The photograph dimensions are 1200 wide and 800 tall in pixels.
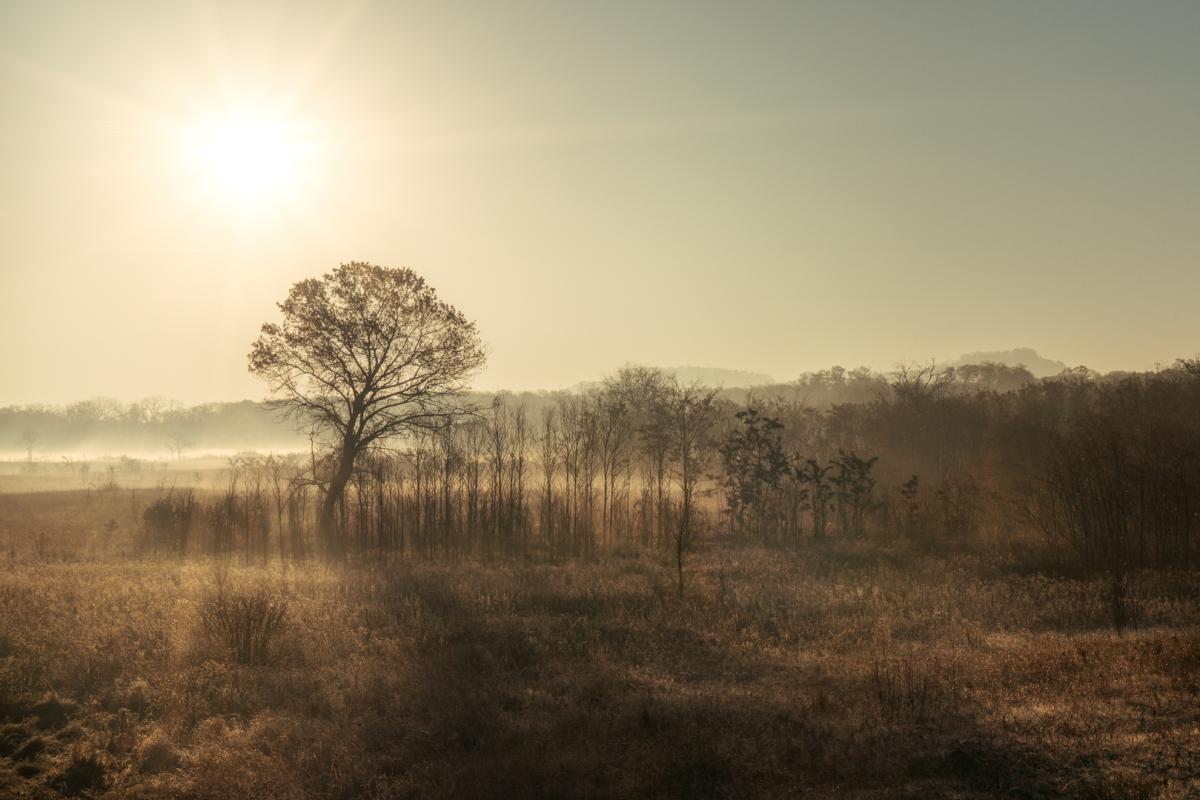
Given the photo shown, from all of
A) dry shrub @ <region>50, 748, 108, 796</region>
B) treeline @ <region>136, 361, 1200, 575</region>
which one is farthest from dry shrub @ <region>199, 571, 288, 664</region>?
treeline @ <region>136, 361, 1200, 575</region>

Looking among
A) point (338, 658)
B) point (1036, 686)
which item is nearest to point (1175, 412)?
point (1036, 686)

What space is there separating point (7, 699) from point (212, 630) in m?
3.39

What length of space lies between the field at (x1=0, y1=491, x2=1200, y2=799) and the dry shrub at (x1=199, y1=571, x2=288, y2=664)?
3.1 inches

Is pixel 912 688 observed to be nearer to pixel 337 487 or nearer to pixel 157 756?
pixel 157 756

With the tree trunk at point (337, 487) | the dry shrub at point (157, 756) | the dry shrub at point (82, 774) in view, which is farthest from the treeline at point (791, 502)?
the dry shrub at point (82, 774)

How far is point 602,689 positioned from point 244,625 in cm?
698

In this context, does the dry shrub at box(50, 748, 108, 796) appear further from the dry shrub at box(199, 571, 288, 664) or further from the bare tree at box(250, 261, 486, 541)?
the bare tree at box(250, 261, 486, 541)

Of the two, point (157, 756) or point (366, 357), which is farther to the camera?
point (366, 357)

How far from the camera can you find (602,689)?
11.3m

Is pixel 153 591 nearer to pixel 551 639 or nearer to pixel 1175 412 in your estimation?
pixel 551 639

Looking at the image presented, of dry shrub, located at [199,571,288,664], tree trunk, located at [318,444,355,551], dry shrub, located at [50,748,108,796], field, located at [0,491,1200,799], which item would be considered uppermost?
tree trunk, located at [318,444,355,551]

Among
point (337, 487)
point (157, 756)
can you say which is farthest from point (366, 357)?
point (157, 756)

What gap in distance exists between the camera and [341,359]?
28812 millimetres

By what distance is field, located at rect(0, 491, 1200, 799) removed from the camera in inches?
343
